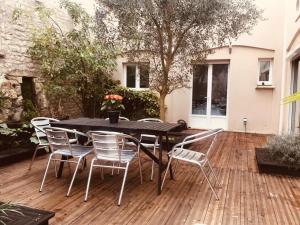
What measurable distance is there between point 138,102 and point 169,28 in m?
3.77

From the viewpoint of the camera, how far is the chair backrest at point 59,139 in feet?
11.8

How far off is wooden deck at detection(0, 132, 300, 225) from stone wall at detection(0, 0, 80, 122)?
170 centimetres

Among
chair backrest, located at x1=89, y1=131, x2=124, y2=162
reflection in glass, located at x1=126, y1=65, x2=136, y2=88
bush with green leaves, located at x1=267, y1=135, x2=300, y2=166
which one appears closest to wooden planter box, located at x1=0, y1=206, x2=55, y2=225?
chair backrest, located at x1=89, y1=131, x2=124, y2=162

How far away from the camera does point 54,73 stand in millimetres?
7078

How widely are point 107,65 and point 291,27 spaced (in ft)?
15.4

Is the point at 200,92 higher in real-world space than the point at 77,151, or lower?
higher

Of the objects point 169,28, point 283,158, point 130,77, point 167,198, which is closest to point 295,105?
point 283,158

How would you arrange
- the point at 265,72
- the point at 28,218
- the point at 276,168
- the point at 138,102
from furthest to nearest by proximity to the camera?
the point at 138,102, the point at 265,72, the point at 276,168, the point at 28,218

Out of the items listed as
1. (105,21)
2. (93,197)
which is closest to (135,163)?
(93,197)

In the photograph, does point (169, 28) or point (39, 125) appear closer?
point (39, 125)

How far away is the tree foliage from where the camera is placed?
683 cm

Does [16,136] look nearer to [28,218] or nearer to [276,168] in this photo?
[28,218]

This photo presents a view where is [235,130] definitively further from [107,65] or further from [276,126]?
[107,65]

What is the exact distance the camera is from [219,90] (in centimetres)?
932
